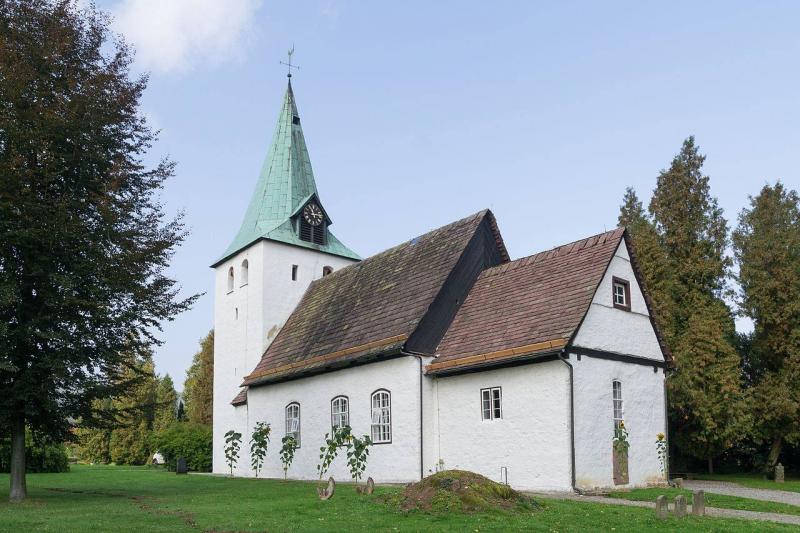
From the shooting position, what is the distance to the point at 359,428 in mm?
23250

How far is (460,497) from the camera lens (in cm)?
1327

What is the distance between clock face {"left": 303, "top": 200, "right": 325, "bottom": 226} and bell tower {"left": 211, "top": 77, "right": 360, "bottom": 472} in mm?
44

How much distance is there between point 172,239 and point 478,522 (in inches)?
466

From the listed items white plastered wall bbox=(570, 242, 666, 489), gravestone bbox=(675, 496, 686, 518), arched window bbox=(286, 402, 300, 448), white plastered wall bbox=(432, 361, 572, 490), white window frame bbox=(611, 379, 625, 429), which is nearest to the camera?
gravestone bbox=(675, 496, 686, 518)

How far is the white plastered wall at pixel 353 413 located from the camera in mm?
21516

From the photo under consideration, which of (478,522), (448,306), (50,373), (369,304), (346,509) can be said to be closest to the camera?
(478,522)

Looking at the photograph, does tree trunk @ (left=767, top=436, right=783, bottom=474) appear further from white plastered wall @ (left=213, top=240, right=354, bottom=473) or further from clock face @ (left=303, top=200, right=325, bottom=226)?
clock face @ (left=303, top=200, right=325, bottom=226)

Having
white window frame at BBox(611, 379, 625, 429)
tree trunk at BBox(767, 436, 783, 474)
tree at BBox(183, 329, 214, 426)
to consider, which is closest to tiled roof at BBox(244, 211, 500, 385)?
white window frame at BBox(611, 379, 625, 429)

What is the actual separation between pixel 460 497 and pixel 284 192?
2294cm

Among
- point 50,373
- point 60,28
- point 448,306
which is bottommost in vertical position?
point 50,373

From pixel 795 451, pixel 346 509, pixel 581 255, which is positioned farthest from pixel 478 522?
pixel 795 451

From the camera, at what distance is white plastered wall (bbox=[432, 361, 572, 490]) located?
18.5 m

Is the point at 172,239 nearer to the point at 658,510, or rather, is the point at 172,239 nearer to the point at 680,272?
the point at 658,510

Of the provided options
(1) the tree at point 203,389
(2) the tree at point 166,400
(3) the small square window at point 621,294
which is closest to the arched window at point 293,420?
(3) the small square window at point 621,294
